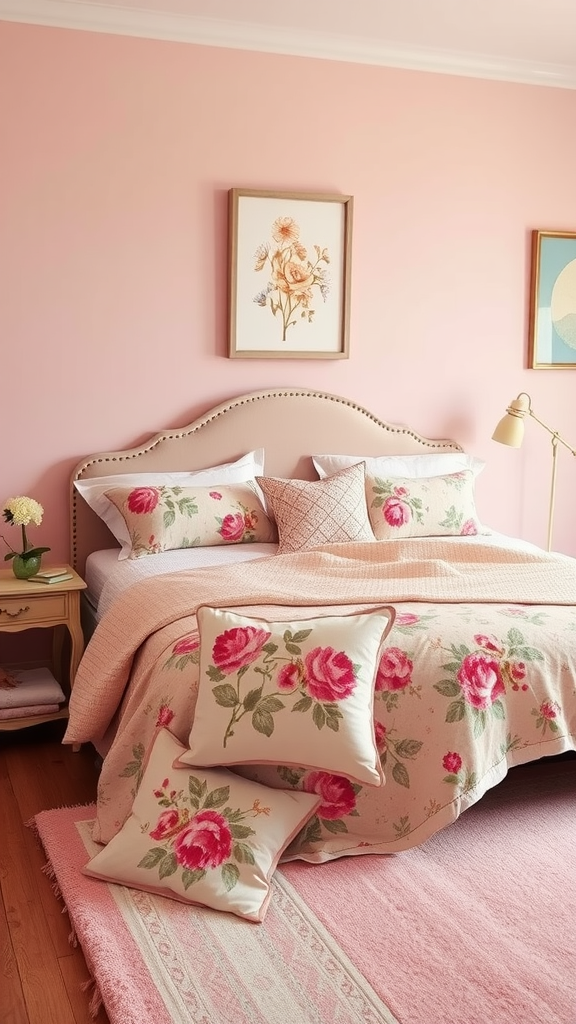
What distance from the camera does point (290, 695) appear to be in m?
2.37

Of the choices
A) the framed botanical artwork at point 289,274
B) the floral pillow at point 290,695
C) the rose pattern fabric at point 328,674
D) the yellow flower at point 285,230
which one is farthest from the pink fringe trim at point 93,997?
the yellow flower at point 285,230

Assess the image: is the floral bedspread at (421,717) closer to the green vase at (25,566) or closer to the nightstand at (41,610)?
the nightstand at (41,610)

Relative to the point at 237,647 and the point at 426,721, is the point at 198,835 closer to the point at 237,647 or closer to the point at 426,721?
Answer: the point at 237,647

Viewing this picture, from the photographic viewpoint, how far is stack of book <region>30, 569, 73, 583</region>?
346 cm

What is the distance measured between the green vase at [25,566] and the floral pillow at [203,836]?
1.23 m

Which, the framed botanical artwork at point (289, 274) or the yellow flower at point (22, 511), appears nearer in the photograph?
the yellow flower at point (22, 511)

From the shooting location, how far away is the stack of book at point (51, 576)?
3.46 m

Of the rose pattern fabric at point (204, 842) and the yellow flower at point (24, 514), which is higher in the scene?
the yellow flower at point (24, 514)

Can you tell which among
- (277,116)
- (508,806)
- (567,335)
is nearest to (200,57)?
(277,116)

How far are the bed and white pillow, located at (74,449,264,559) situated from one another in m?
0.05

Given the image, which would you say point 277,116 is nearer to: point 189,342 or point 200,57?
point 200,57

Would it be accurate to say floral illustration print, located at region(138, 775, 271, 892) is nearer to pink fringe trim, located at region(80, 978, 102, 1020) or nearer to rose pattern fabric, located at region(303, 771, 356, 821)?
rose pattern fabric, located at region(303, 771, 356, 821)

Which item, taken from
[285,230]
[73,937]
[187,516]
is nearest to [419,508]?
[187,516]

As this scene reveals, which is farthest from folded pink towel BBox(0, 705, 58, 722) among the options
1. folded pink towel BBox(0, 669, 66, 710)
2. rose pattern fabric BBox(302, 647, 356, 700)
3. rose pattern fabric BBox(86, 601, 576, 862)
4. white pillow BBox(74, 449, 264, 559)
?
rose pattern fabric BBox(302, 647, 356, 700)
